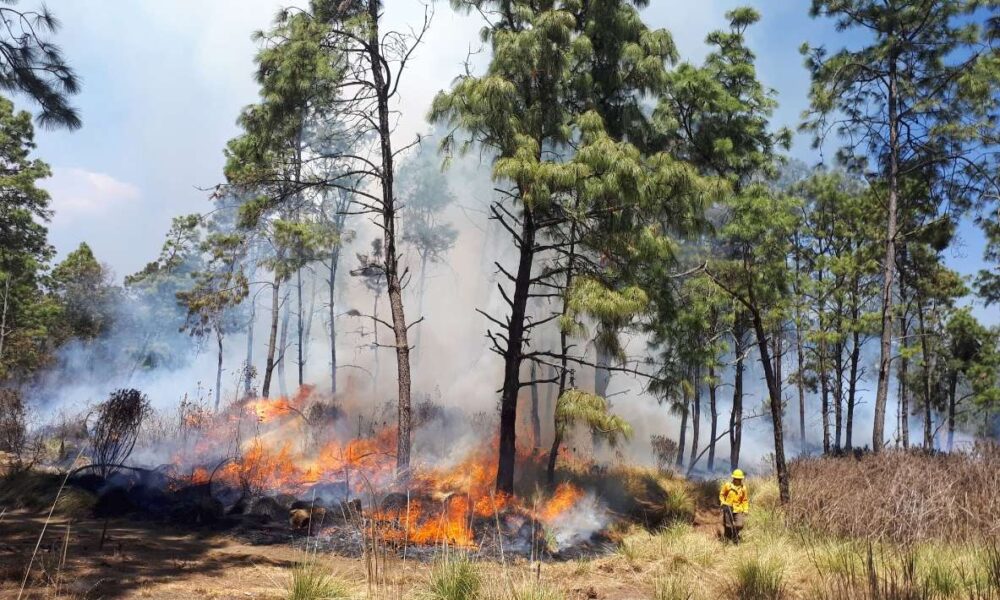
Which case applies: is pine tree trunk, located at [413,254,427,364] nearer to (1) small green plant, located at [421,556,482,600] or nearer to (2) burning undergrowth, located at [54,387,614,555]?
(2) burning undergrowth, located at [54,387,614,555]

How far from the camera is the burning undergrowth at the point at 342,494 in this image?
32.3 feet

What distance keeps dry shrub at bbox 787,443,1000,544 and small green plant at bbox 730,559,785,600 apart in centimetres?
262

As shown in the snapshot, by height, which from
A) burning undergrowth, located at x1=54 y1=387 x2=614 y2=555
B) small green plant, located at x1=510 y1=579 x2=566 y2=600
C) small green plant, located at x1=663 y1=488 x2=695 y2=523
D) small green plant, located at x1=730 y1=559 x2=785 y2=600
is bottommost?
small green plant, located at x1=663 y1=488 x2=695 y2=523

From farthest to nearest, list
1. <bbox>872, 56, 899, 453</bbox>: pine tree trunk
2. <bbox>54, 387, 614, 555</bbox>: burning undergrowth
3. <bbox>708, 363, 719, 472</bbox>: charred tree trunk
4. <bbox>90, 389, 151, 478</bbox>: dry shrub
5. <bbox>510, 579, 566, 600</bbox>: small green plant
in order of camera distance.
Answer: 1. <bbox>708, 363, 719, 472</bbox>: charred tree trunk
2. <bbox>872, 56, 899, 453</bbox>: pine tree trunk
3. <bbox>90, 389, 151, 478</bbox>: dry shrub
4. <bbox>54, 387, 614, 555</bbox>: burning undergrowth
5. <bbox>510, 579, 566, 600</bbox>: small green plant

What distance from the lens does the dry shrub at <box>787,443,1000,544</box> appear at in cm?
876

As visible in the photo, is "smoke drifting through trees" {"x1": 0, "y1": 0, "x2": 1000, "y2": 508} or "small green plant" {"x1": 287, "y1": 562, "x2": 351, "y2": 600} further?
"smoke drifting through trees" {"x1": 0, "y1": 0, "x2": 1000, "y2": 508}

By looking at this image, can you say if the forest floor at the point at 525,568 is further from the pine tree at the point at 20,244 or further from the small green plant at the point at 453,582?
the pine tree at the point at 20,244

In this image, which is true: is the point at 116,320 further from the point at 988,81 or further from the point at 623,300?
the point at 988,81

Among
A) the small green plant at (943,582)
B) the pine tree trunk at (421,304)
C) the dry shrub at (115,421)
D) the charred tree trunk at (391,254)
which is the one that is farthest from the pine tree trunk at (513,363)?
the pine tree trunk at (421,304)

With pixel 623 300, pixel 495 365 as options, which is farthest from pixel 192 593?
pixel 495 365

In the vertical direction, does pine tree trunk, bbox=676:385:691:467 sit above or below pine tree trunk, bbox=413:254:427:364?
below

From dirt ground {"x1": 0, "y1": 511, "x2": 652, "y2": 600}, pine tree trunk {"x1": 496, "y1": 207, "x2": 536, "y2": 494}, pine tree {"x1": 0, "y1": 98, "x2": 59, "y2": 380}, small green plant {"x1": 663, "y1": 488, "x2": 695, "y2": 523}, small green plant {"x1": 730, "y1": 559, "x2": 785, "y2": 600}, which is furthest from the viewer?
pine tree {"x1": 0, "y1": 98, "x2": 59, "y2": 380}

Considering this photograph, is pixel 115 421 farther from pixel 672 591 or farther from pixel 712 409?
pixel 712 409

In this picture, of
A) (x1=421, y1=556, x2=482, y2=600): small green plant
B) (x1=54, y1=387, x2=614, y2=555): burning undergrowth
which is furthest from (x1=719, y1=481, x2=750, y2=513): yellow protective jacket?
(x1=421, y1=556, x2=482, y2=600): small green plant
